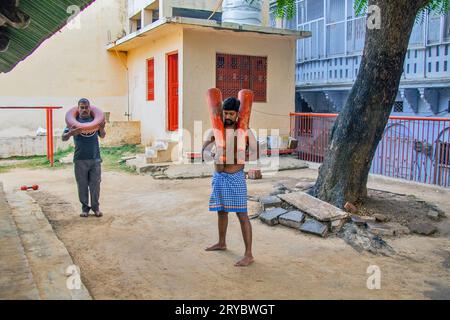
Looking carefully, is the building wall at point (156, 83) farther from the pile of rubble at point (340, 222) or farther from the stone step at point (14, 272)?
the stone step at point (14, 272)

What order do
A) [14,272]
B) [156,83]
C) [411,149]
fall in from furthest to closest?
[156,83]
[411,149]
[14,272]

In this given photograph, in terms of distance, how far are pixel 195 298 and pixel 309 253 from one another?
5.54ft

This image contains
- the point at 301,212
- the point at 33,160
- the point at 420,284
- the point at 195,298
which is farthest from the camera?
the point at 33,160

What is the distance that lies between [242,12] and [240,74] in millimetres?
1497

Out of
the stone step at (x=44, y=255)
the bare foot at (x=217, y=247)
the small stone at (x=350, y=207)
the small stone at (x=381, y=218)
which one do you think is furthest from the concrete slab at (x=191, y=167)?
the bare foot at (x=217, y=247)

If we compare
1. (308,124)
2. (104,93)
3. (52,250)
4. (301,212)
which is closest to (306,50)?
(308,124)

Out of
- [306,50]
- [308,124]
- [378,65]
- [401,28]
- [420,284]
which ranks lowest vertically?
[420,284]

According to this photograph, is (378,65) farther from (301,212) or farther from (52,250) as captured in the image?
(52,250)

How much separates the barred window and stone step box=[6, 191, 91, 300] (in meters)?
5.97

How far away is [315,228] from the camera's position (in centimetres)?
555

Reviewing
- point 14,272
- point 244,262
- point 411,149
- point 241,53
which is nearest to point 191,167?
point 241,53

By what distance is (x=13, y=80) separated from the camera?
13398mm

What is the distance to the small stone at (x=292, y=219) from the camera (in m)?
5.79

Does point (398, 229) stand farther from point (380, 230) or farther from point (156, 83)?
point (156, 83)
